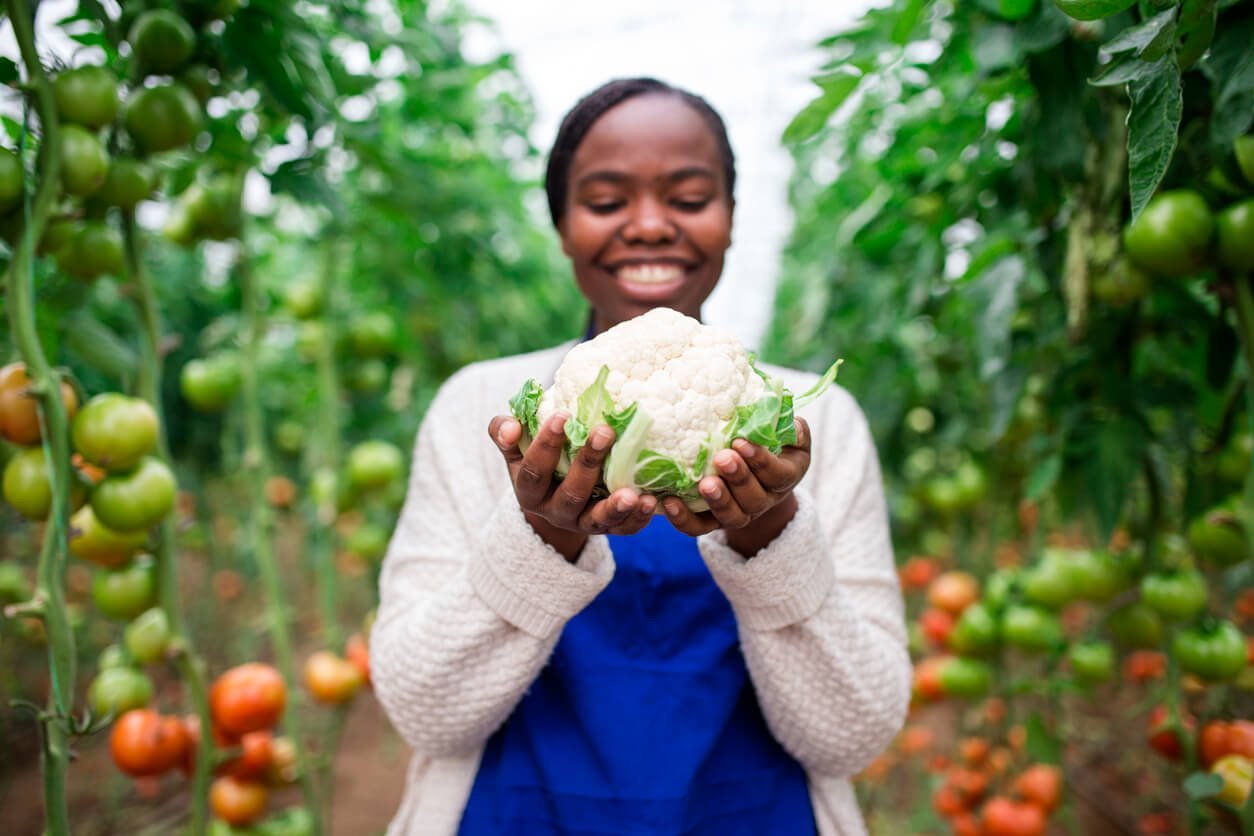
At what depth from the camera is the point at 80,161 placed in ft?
3.15

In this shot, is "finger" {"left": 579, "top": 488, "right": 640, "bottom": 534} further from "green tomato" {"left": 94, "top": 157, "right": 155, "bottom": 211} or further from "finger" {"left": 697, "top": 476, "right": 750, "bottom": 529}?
"green tomato" {"left": 94, "top": 157, "right": 155, "bottom": 211}

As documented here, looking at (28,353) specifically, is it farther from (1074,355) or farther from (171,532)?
(1074,355)

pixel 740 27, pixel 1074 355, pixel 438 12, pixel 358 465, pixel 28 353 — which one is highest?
pixel 740 27

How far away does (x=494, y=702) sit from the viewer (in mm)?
929

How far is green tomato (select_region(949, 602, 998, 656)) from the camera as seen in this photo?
200 centimetres

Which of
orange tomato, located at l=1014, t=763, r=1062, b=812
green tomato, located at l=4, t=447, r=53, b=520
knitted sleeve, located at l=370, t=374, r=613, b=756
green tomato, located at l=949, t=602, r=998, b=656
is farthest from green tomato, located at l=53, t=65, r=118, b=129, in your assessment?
orange tomato, located at l=1014, t=763, r=1062, b=812

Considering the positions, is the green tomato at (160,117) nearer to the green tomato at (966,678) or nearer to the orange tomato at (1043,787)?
the green tomato at (966,678)

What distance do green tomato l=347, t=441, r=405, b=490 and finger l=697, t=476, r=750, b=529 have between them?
1553 millimetres

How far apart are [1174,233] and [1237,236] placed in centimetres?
7

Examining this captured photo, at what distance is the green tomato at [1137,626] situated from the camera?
158cm

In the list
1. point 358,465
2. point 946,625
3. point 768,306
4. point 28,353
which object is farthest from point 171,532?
point 768,306

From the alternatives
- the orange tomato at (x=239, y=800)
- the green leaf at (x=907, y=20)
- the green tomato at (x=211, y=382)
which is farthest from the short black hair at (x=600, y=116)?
the orange tomato at (x=239, y=800)

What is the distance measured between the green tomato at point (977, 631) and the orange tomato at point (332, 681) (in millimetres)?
1514

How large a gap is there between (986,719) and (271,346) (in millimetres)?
3368
